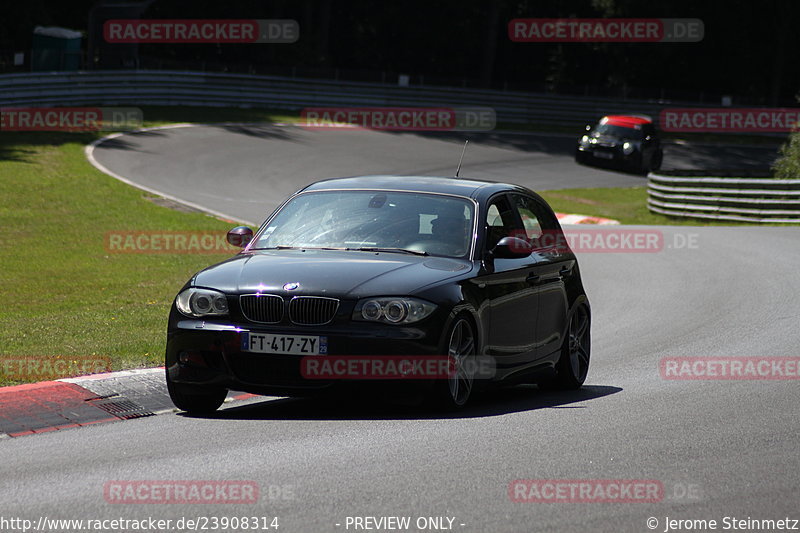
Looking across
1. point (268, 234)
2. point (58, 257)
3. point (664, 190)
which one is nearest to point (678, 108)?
point (664, 190)

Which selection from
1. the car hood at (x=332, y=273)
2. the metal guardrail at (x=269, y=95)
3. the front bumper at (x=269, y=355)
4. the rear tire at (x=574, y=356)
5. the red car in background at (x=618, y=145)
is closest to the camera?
the front bumper at (x=269, y=355)

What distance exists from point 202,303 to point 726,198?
25800 mm

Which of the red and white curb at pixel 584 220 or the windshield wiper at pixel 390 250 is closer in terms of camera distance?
the windshield wiper at pixel 390 250

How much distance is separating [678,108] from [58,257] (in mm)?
→ 47772

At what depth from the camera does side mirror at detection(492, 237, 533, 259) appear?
29.0ft

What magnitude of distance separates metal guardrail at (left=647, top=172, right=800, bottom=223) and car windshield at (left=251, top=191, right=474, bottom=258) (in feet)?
73.7

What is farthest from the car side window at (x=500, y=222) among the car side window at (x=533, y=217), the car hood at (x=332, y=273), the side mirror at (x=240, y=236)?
the side mirror at (x=240, y=236)

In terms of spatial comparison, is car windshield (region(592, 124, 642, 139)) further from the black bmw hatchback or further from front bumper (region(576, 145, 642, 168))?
the black bmw hatchback

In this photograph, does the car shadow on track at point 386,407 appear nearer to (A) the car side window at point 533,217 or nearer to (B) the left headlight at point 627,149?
(A) the car side window at point 533,217

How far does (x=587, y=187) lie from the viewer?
127 ft

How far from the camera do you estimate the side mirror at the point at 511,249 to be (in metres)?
8.84

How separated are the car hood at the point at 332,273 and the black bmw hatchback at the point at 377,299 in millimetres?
10

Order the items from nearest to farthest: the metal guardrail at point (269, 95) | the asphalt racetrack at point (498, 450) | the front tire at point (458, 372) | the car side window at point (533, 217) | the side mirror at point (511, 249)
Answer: the asphalt racetrack at point (498, 450), the front tire at point (458, 372), the side mirror at point (511, 249), the car side window at point (533, 217), the metal guardrail at point (269, 95)

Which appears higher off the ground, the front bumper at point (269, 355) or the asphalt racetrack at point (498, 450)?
the front bumper at point (269, 355)
